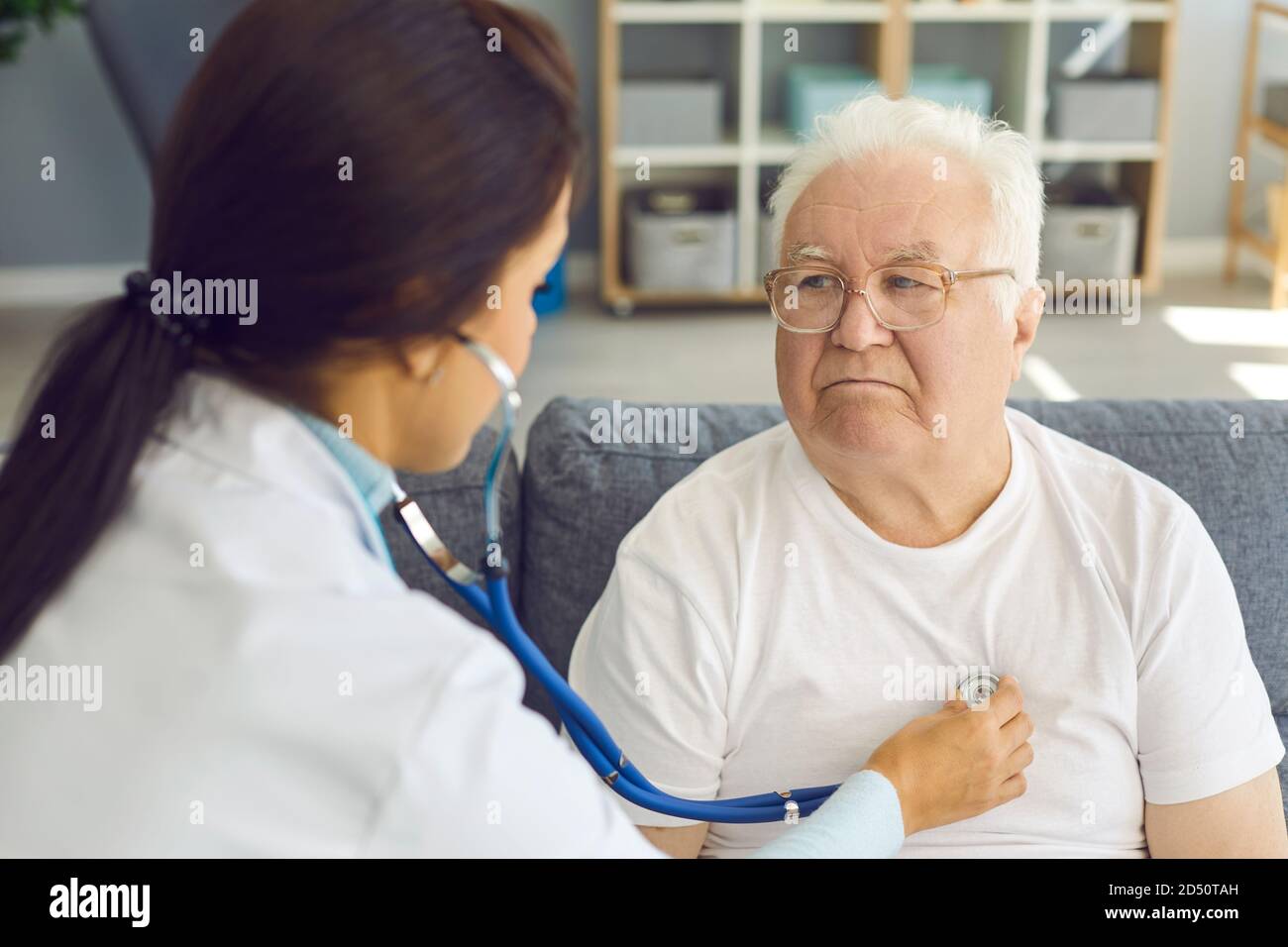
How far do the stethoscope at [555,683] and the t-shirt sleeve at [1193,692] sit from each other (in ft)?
0.51

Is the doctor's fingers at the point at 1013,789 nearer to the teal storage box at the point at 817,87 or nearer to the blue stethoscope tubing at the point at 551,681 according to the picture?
the blue stethoscope tubing at the point at 551,681

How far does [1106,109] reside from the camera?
4.62 metres

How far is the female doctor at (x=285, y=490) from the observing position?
783 millimetres

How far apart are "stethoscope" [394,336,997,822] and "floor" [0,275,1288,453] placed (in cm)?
259

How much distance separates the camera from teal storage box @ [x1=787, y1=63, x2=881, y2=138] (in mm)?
4555

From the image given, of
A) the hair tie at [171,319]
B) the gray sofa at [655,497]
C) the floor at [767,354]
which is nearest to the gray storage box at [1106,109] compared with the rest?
the floor at [767,354]

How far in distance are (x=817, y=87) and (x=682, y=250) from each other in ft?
2.18

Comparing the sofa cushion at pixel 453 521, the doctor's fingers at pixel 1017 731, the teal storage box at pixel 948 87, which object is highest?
the teal storage box at pixel 948 87

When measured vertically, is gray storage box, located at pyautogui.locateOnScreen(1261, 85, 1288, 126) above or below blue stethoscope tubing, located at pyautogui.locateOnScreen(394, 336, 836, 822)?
above

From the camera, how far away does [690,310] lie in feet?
15.9

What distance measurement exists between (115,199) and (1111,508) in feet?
13.8

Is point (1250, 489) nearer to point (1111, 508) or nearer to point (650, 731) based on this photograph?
point (1111, 508)

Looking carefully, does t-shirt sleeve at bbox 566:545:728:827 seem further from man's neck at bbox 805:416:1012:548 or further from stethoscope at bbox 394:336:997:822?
Answer: man's neck at bbox 805:416:1012:548

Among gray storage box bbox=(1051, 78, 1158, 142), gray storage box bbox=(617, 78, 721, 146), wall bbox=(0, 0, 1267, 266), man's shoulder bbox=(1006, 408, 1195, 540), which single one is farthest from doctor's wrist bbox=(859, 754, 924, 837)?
wall bbox=(0, 0, 1267, 266)
